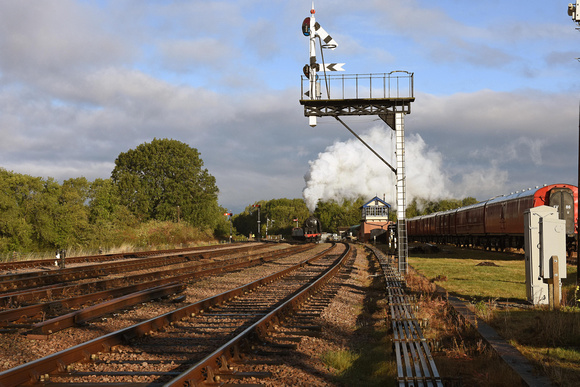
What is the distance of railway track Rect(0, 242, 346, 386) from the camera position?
5.17 meters

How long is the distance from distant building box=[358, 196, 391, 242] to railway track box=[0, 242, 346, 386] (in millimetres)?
49918

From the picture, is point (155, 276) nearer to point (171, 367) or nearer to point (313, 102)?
point (313, 102)

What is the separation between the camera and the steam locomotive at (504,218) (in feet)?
82.2

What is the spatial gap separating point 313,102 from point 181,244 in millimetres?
32960

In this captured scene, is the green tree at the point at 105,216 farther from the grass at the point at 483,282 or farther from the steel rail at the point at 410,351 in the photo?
the steel rail at the point at 410,351

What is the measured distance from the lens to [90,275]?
1639 centimetres

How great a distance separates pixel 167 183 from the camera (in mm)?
64750

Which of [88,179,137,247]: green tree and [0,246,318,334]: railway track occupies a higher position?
[88,179,137,247]: green tree

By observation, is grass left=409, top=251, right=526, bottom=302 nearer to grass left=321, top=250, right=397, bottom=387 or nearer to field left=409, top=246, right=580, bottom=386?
field left=409, top=246, right=580, bottom=386

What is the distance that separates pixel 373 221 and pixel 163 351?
62.6 m

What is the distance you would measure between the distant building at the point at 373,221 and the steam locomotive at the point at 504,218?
46.0ft

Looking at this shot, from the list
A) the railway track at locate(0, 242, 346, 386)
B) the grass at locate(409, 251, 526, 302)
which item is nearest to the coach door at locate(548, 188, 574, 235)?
the grass at locate(409, 251, 526, 302)

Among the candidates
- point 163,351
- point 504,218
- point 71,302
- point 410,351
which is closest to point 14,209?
point 71,302

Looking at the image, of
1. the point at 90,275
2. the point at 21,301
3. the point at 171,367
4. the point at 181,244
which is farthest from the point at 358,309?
the point at 181,244
